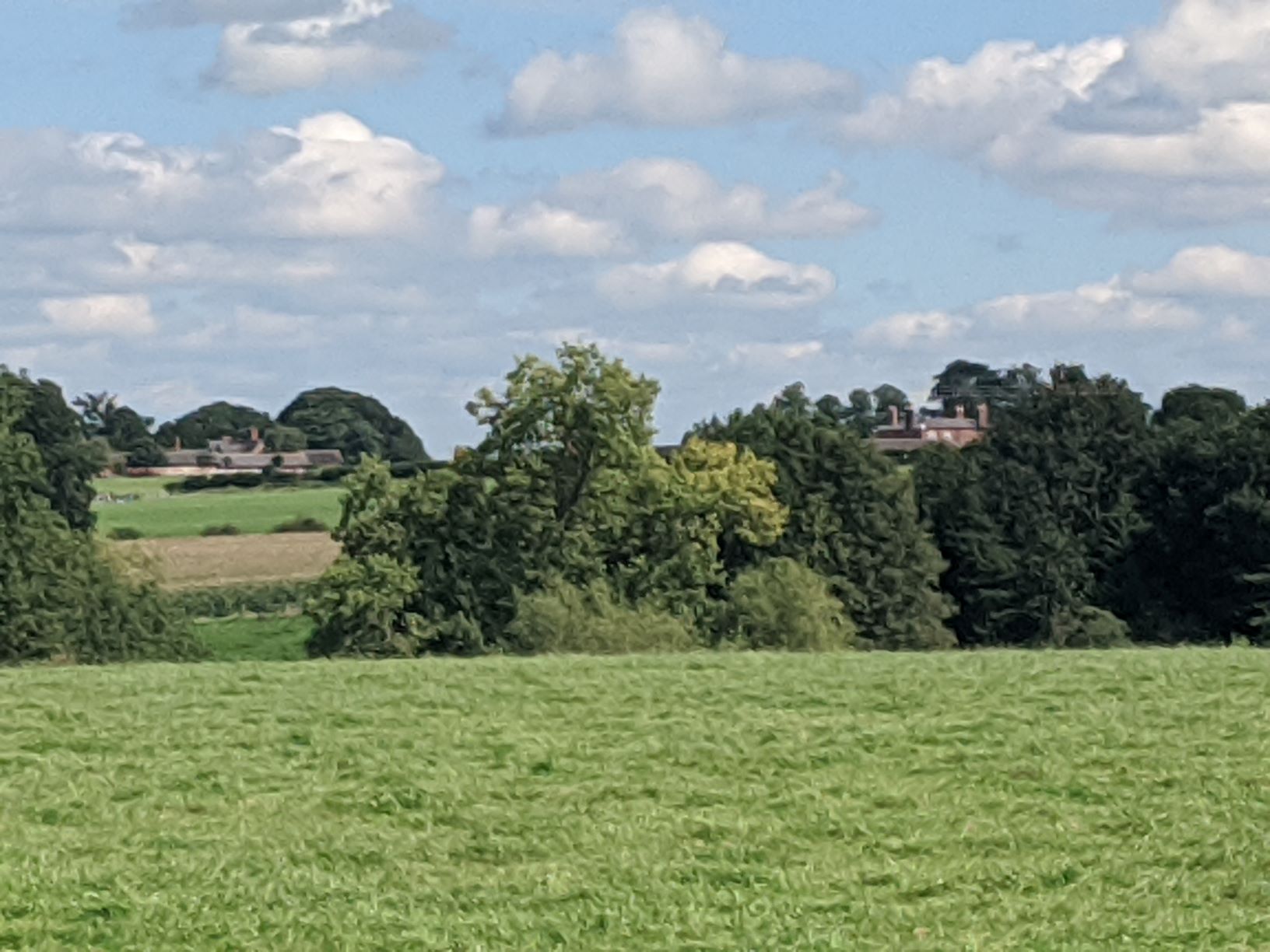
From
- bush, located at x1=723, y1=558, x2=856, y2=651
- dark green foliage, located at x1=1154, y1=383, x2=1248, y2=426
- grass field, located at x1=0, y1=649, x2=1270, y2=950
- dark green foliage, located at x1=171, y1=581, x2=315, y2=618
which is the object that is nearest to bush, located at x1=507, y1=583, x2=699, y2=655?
bush, located at x1=723, y1=558, x2=856, y2=651

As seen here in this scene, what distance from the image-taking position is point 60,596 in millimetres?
54656

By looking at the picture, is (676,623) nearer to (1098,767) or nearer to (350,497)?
(350,497)

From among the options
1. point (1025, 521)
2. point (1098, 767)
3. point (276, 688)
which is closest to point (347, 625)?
point (1025, 521)

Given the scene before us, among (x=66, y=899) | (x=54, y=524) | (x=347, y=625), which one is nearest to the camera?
(x=66, y=899)

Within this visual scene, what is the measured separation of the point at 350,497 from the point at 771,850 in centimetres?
4245

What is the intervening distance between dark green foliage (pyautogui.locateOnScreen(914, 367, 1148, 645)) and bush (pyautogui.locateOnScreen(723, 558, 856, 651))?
1108 cm

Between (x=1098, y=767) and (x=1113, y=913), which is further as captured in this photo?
(x=1098, y=767)

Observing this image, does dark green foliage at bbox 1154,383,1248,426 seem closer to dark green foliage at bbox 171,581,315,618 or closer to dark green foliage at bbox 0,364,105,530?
dark green foliage at bbox 171,581,315,618

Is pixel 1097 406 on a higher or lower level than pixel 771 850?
higher

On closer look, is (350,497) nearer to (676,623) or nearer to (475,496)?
(475,496)

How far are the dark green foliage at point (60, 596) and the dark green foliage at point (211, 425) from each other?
100871mm

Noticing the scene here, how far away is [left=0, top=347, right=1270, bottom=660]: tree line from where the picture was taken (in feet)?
176

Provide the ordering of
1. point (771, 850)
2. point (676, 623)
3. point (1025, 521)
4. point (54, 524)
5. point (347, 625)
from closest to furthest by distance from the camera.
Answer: point (771, 850) < point (676, 623) < point (347, 625) < point (54, 524) < point (1025, 521)

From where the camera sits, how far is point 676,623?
159 ft
